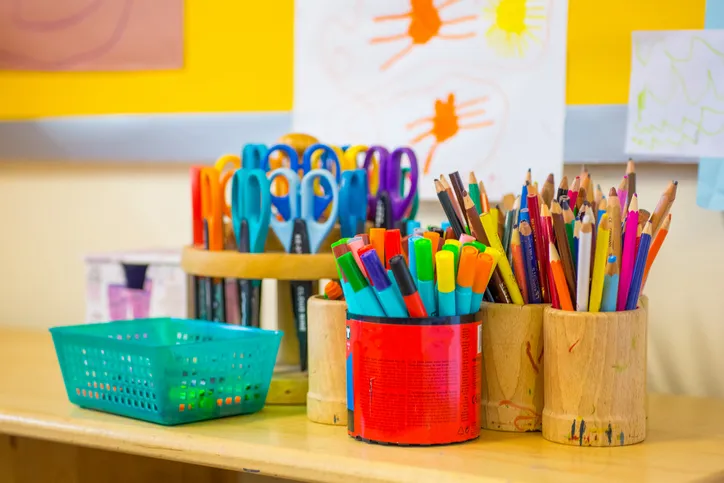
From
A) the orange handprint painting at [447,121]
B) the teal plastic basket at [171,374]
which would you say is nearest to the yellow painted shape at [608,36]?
the orange handprint painting at [447,121]

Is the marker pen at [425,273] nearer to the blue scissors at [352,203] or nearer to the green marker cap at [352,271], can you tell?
the green marker cap at [352,271]

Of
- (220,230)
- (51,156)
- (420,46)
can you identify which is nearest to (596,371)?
(220,230)

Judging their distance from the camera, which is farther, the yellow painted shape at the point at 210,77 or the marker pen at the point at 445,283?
the yellow painted shape at the point at 210,77

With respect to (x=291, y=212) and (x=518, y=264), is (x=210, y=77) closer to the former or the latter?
(x=291, y=212)

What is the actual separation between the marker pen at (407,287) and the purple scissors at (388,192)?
187 millimetres

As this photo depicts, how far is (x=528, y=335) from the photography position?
0.74 meters

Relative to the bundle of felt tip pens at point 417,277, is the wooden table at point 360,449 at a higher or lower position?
lower

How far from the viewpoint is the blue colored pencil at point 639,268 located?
697 mm

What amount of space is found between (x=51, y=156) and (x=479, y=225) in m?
0.82

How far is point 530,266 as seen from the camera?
0.75 m

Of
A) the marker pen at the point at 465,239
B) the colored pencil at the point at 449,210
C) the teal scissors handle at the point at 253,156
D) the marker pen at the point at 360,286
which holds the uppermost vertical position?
the teal scissors handle at the point at 253,156

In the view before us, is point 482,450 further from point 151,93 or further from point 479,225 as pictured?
point 151,93

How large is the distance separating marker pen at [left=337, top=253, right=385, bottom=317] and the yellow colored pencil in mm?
110

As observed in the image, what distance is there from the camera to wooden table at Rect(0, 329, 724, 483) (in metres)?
0.63
